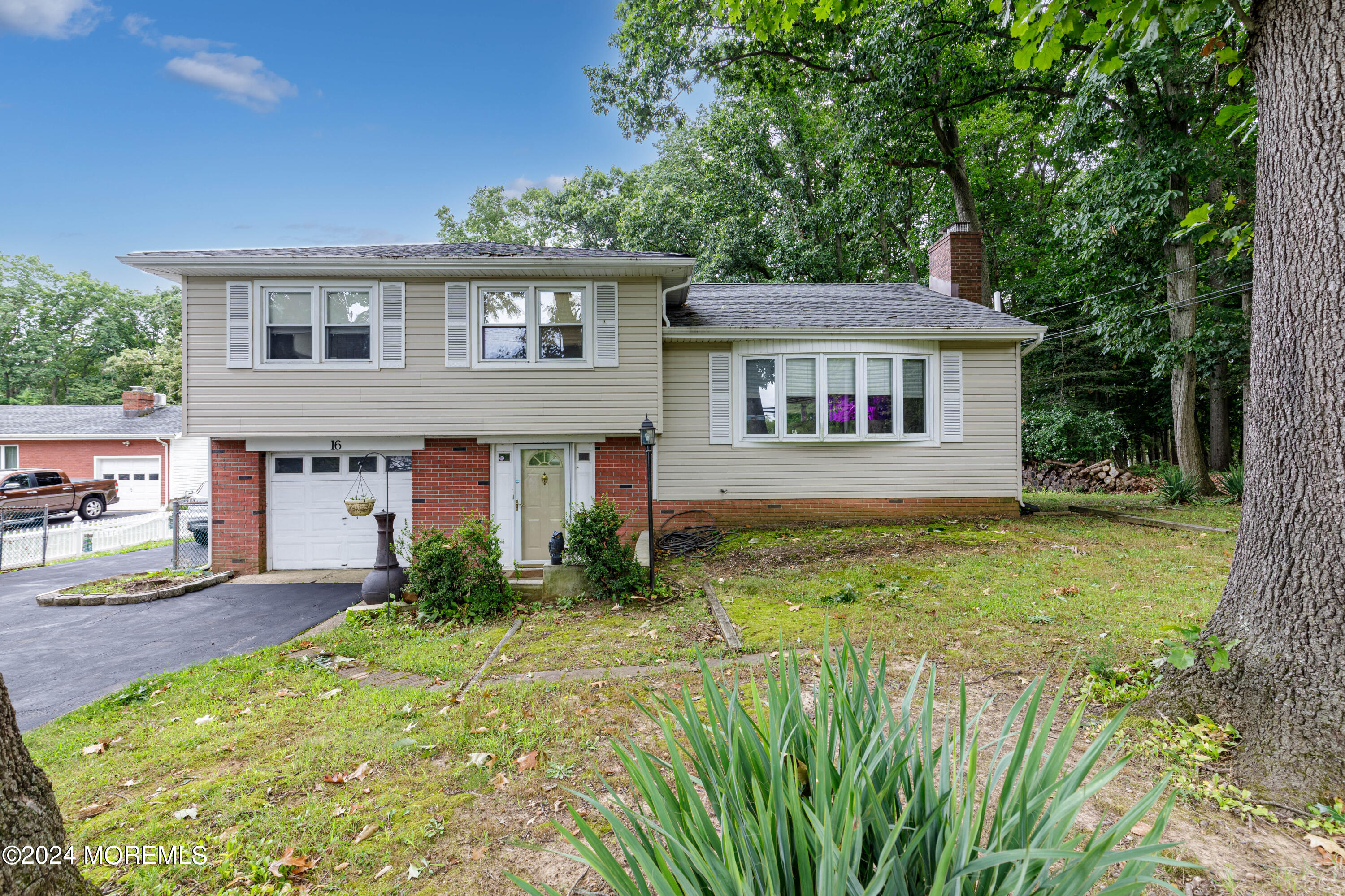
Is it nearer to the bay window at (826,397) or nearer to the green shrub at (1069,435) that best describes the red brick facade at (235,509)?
the bay window at (826,397)

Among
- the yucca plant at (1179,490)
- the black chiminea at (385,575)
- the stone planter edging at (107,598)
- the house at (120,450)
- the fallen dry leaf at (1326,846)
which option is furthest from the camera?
the house at (120,450)

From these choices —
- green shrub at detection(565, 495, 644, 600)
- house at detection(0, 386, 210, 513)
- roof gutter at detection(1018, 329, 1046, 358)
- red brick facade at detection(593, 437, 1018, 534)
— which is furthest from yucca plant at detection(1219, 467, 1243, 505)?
house at detection(0, 386, 210, 513)

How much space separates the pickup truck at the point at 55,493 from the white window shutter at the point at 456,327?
51.0ft

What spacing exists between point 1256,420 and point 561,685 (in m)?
4.42

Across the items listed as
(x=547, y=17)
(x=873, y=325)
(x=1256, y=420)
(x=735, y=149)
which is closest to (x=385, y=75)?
(x=547, y=17)

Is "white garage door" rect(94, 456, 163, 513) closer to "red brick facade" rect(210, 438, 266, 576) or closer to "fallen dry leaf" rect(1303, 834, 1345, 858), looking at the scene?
"red brick facade" rect(210, 438, 266, 576)

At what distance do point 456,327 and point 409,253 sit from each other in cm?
148

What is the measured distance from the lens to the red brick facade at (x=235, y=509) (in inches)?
360

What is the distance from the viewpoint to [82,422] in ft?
73.3

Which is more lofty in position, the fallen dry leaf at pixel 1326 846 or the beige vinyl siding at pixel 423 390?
the beige vinyl siding at pixel 423 390

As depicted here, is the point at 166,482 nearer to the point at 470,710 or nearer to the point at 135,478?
the point at 135,478

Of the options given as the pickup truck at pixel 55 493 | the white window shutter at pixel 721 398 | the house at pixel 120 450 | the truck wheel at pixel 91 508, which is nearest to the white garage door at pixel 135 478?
the house at pixel 120 450

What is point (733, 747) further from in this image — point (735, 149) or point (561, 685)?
point (735, 149)

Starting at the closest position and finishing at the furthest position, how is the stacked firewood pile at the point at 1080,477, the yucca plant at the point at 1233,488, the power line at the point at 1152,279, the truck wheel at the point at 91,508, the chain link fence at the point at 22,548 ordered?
the chain link fence at the point at 22,548
the yucca plant at the point at 1233,488
the power line at the point at 1152,279
the stacked firewood pile at the point at 1080,477
the truck wheel at the point at 91,508
